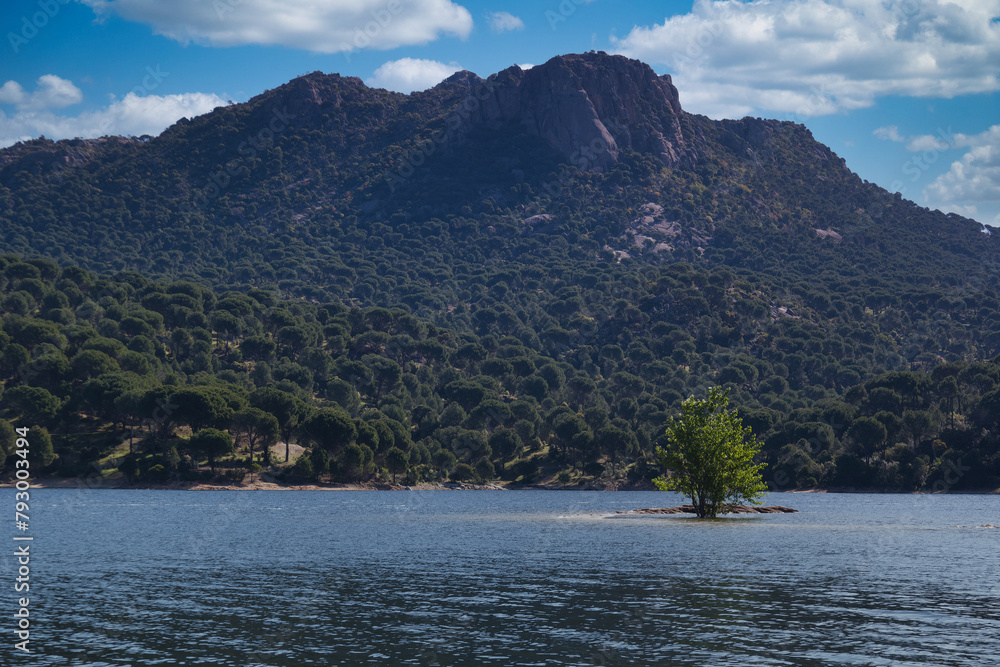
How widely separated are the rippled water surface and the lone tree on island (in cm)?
793

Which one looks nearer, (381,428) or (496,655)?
(496,655)

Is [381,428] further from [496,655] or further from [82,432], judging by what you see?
[496,655]

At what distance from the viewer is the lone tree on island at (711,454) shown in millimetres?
106625

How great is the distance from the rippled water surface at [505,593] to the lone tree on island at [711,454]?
7.93 m

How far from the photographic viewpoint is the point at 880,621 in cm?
4334

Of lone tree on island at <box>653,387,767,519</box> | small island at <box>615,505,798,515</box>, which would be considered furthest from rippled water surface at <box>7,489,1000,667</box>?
small island at <box>615,505,798,515</box>

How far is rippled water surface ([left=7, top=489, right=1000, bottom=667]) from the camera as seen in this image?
120 feet

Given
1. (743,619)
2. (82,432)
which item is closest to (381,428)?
(82,432)

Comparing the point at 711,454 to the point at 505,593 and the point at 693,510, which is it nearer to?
the point at 693,510

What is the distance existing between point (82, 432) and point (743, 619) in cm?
16789

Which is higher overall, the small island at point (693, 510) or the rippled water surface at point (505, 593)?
the rippled water surface at point (505, 593)

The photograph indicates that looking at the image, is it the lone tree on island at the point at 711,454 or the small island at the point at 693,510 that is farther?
the small island at the point at 693,510

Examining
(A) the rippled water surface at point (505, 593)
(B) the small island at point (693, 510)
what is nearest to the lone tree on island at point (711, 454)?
(A) the rippled water surface at point (505, 593)

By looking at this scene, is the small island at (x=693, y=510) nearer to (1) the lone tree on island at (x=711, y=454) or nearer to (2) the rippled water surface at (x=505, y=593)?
(1) the lone tree on island at (x=711, y=454)
